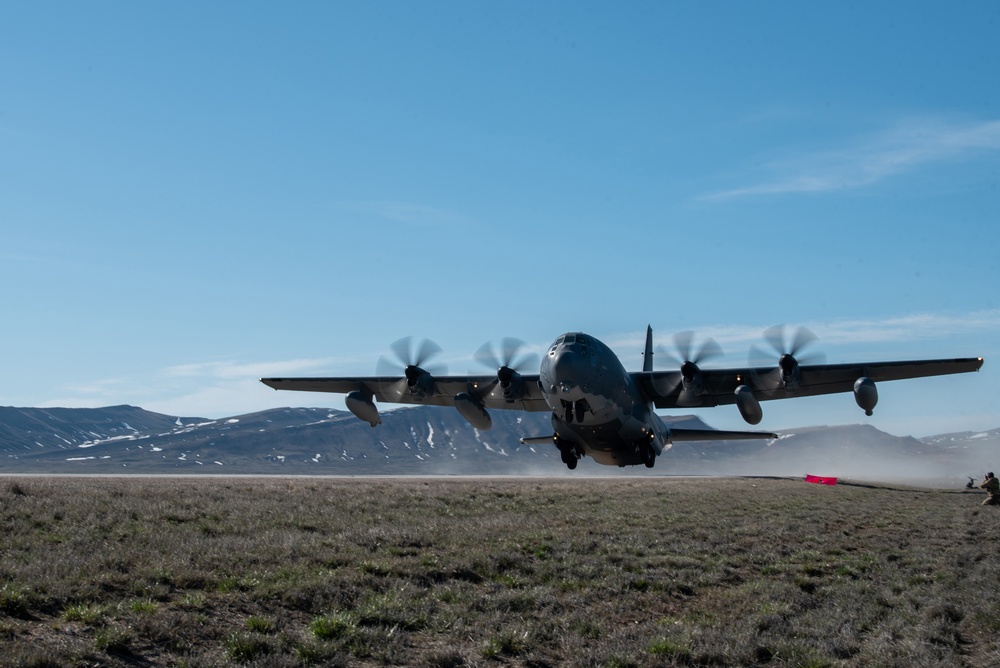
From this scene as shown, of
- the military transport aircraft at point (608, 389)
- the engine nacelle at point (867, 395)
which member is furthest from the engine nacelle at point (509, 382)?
the engine nacelle at point (867, 395)

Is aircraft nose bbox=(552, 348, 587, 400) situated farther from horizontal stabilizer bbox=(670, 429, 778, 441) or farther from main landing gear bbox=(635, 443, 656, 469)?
horizontal stabilizer bbox=(670, 429, 778, 441)

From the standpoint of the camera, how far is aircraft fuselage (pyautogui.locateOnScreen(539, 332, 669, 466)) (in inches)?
1215

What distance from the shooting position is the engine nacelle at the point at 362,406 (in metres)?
37.8

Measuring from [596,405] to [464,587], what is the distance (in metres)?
17.2

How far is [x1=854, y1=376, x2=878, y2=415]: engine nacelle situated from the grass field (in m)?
5.01

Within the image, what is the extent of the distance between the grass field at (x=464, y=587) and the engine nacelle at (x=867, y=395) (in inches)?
197

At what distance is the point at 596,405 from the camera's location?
1278 inches

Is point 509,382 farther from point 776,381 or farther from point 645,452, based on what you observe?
point 776,381

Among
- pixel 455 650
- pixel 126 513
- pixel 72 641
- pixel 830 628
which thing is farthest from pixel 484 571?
pixel 126 513

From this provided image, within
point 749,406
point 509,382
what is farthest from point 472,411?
point 749,406

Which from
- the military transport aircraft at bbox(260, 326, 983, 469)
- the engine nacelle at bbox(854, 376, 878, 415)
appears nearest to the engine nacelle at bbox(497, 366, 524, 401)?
the military transport aircraft at bbox(260, 326, 983, 469)

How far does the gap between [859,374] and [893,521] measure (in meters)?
7.45

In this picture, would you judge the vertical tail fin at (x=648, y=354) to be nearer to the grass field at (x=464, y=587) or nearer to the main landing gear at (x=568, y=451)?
the main landing gear at (x=568, y=451)

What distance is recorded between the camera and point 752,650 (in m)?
12.2
